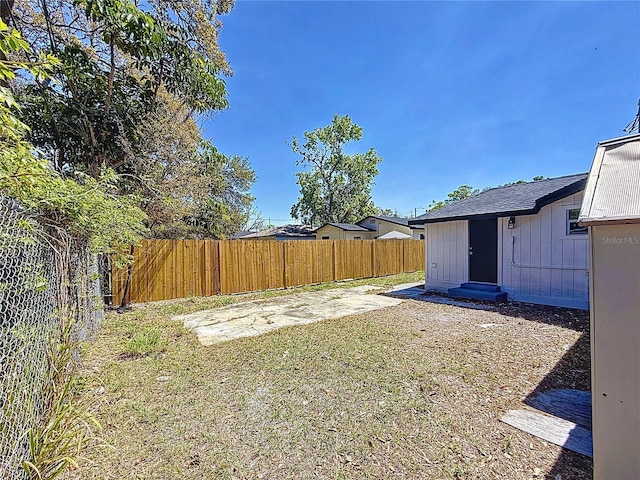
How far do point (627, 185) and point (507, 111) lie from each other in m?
11.9

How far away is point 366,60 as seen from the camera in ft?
33.7

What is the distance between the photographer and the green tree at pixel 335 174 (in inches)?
1108

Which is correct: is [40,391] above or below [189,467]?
above

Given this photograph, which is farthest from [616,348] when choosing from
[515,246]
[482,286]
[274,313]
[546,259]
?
[482,286]

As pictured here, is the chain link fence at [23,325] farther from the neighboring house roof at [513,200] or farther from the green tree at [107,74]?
the neighboring house roof at [513,200]

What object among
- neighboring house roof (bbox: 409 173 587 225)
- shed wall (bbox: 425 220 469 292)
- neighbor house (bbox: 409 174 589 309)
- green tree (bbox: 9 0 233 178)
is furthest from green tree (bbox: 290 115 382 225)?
green tree (bbox: 9 0 233 178)

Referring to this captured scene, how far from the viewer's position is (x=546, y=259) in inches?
276

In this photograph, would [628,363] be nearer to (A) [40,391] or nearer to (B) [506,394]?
(B) [506,394]

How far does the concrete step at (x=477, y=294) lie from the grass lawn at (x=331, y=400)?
207 cm

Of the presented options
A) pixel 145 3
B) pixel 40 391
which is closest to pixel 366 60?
pixel 145 3

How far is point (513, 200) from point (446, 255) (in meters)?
2.36

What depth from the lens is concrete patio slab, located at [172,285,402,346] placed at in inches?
209

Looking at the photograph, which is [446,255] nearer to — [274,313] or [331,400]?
[274,313]

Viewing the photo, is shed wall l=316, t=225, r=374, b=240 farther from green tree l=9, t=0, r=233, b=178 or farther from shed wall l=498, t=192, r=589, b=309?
green tree l=9, t=0, r=233, b=178
